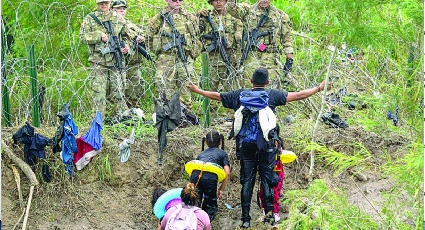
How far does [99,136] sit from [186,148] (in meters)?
1.15

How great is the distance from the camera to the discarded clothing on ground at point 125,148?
7119mm

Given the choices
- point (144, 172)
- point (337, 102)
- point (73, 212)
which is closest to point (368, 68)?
point (337, 102)

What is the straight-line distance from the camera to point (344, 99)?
8.37 m

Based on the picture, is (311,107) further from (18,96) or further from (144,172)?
(18,96)

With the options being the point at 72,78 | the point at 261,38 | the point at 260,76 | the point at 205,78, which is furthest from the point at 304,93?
the point at 72,78

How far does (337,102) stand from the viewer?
333 inches

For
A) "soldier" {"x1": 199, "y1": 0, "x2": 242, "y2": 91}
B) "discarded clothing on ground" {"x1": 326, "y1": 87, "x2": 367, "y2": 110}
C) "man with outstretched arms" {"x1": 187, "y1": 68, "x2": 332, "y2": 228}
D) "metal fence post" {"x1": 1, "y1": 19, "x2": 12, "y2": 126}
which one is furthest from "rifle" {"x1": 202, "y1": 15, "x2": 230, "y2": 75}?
"metal fence post" {"x1": 1, "y1": 19, "x2": 12, "y2": 126}

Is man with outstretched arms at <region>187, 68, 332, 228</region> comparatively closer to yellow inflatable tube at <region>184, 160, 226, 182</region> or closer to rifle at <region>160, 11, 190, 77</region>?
yellow inflatable tube at <region>184, 160, 226, 182</region>

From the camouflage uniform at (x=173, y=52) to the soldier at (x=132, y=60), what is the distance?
0.59ft

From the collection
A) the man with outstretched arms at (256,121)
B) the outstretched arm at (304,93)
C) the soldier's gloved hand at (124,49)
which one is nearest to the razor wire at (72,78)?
the soldier's gloved hand at (124,49)

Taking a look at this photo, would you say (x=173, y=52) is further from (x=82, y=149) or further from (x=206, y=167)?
(x=206, y=167)

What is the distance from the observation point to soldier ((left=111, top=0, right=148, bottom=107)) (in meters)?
7.75

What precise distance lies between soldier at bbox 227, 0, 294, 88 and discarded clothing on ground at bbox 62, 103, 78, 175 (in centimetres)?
236

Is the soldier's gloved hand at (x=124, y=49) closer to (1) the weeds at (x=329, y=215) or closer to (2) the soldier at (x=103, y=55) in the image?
(2) the soldier at (x=103, y=55)
